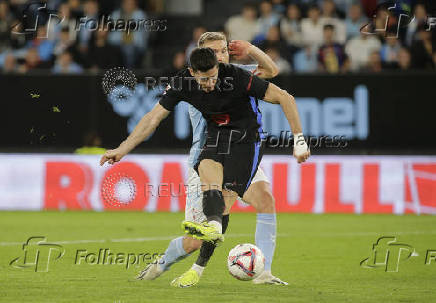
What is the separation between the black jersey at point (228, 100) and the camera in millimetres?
7949

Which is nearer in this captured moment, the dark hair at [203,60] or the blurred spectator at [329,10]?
the dark hair at [203,60]

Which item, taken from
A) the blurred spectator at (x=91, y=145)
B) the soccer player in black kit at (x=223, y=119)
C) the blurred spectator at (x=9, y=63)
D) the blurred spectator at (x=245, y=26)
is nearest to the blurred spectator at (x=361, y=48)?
the blurred spectator at (x=245, y=26)

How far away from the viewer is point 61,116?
16.2 m

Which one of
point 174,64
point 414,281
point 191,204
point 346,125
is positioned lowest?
point 414,281

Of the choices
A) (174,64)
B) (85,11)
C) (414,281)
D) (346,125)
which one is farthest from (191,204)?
(85,11)

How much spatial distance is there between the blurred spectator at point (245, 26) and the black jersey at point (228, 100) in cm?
880

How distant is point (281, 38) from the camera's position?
16469 mm

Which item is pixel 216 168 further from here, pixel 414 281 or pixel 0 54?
pixel 0 54

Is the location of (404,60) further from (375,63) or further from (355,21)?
(355,21)

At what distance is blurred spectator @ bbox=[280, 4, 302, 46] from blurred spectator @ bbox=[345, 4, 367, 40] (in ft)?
2.83

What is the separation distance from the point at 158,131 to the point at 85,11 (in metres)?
3.25

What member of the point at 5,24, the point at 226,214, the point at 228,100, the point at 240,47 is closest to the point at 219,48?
the point at 240,47

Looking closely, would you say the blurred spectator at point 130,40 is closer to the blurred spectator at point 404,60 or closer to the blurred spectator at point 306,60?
the blurred spectator at point 306,60

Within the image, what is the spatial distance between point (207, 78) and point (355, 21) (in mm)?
9583
